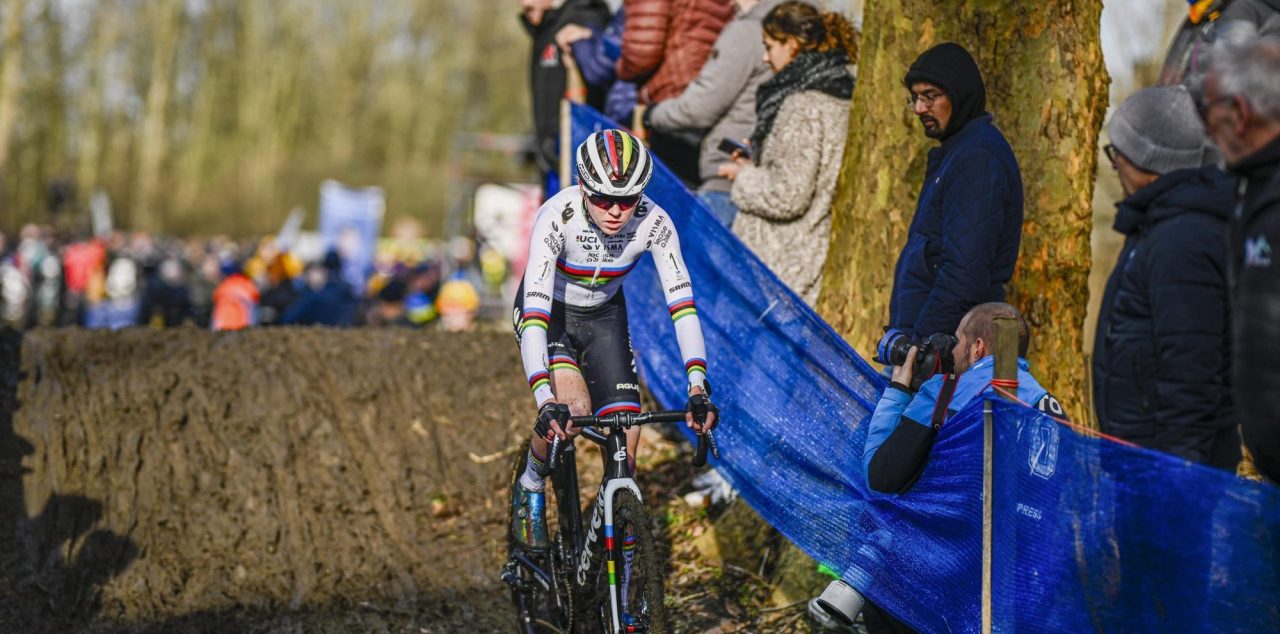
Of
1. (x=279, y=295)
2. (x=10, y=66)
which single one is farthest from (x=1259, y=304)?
(x=10, y=66)

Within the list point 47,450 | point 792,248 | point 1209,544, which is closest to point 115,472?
point 47,450

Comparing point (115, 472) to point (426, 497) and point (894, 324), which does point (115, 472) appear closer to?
point (426, 497)

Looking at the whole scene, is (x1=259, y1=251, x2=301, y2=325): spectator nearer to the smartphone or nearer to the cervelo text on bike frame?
the smartphone

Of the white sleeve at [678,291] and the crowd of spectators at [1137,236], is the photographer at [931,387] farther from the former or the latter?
the white sleeve at [678,291]

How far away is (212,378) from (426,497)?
204 cm

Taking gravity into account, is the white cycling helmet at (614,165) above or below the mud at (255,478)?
above

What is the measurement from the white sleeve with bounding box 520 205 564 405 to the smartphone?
2332 millimetres

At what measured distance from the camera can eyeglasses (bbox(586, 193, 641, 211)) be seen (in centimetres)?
570

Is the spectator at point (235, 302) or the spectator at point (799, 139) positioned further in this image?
the spectator at point (235, 302)

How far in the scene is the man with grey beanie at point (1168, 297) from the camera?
4.83 m

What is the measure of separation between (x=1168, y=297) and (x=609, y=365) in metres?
2.56

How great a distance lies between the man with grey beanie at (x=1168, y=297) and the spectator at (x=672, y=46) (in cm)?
366

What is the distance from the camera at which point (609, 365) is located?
6.07 m

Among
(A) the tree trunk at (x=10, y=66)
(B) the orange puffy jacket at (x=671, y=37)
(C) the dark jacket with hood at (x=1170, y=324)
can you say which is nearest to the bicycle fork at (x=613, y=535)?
(C) the dark jacket with hood at (x=1170, y=324)
